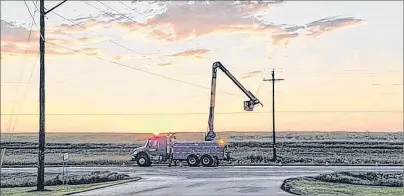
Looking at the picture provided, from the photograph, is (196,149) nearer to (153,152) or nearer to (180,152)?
(180,152)

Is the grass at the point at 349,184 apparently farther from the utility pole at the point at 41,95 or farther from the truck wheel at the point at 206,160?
the truck wheel at the point at 206,160

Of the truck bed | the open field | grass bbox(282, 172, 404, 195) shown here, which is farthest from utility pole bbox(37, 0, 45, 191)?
the truck bed

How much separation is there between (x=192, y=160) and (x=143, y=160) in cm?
403

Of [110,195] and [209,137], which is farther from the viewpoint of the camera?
[209,137]

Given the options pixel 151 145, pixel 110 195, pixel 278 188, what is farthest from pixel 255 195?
pixel 151 145

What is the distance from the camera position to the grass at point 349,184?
26492 mm

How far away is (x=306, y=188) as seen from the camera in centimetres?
2758

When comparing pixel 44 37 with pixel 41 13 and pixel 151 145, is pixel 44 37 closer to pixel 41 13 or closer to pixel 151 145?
pixel 41 13

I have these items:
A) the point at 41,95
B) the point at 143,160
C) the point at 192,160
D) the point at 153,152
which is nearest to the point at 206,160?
the point at 192,160

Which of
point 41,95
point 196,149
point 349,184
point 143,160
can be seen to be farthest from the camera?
point 143,160

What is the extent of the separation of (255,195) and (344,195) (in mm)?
3458

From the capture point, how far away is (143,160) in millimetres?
49219

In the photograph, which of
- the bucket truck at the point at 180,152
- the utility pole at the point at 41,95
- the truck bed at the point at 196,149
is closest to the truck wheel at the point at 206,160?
the bucket truck at the point at 180,152

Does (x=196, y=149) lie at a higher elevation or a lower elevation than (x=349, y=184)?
A: higher
